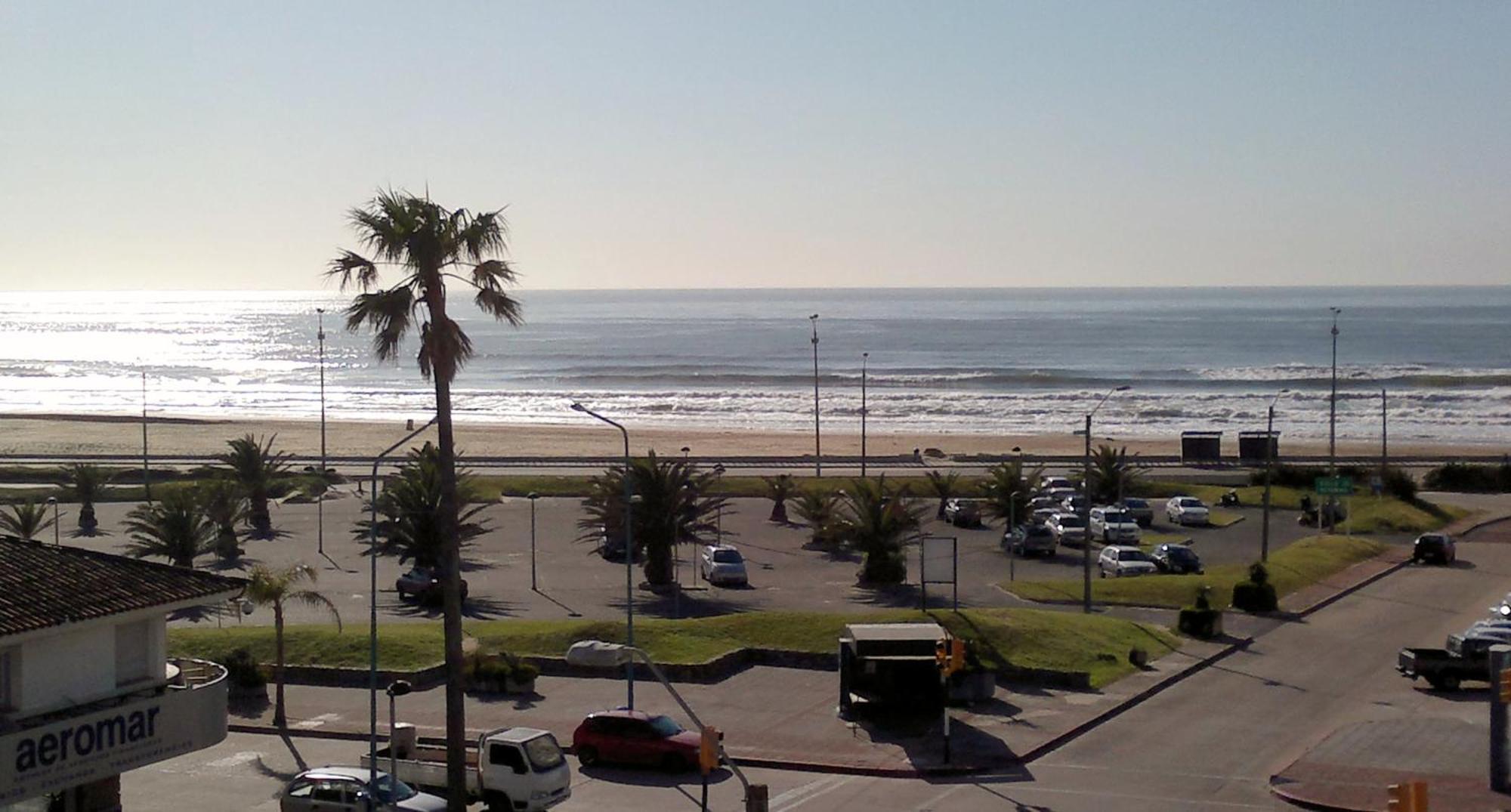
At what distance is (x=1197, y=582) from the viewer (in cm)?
4306

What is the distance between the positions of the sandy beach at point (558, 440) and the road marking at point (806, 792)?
58664 millimetres

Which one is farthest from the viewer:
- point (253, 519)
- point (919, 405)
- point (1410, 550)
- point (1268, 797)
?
point (919, 405)

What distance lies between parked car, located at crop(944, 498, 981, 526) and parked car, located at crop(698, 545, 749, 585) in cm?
1274

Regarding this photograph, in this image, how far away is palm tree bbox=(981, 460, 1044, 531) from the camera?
176 feet

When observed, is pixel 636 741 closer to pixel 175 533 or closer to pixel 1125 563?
pixel 175 533

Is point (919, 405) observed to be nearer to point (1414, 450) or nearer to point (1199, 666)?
point (1414, 450)

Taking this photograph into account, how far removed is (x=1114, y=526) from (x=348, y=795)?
→ 37.0 m

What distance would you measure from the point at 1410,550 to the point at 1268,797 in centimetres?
2999

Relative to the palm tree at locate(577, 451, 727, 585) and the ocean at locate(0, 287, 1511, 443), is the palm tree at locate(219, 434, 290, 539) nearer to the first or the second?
the palm tree at locate(577, 451, 727, 585)

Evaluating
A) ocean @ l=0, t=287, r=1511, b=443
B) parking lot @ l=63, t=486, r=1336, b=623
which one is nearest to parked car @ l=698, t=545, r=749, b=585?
parking lot @ l=63, t=486, r=1336, b=623

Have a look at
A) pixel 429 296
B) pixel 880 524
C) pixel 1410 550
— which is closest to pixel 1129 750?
pixel 429 296

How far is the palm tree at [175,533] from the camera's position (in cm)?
4088

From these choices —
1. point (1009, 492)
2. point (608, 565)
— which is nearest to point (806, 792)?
point (608, 565)

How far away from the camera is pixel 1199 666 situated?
33.3 meters
